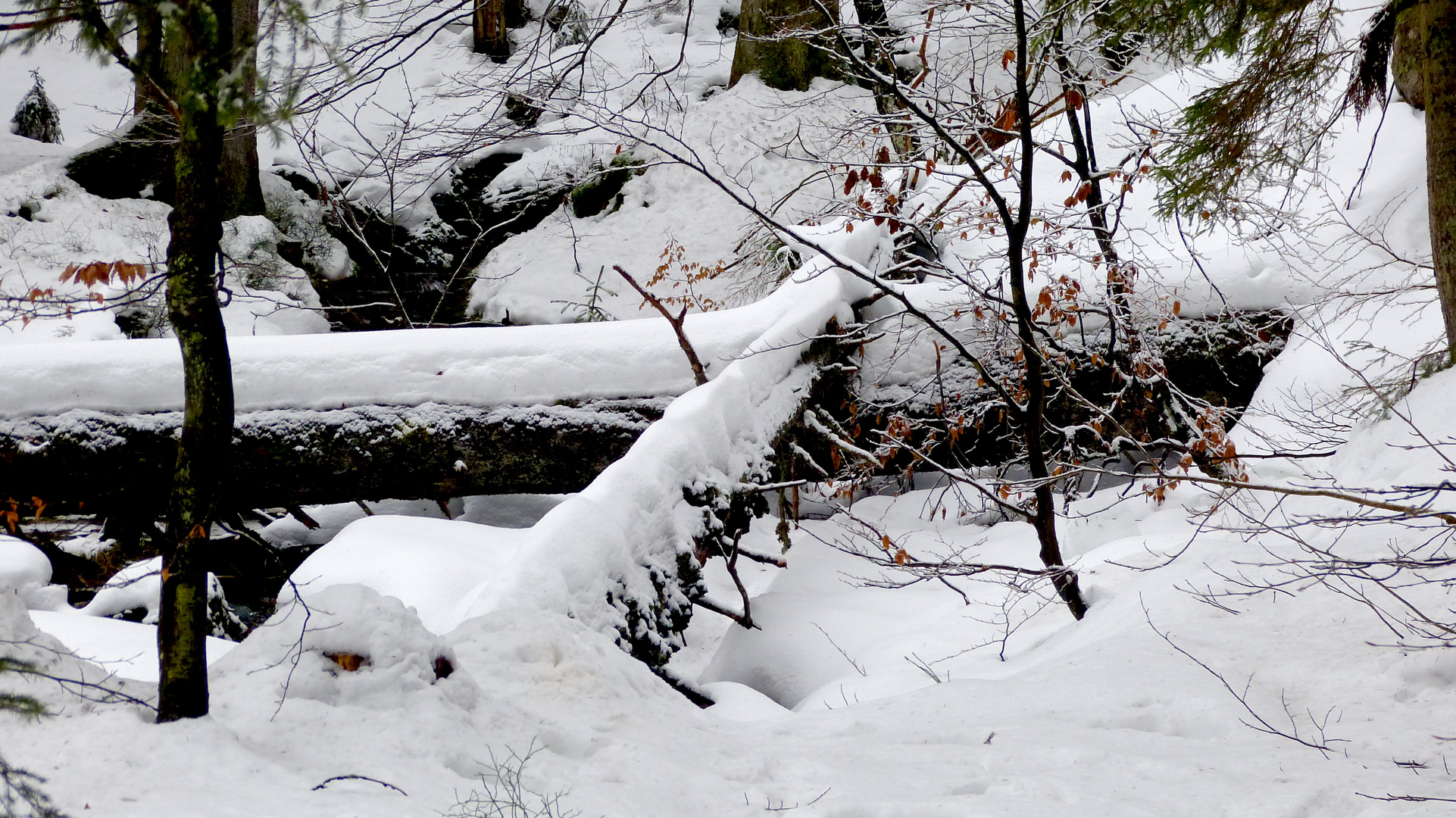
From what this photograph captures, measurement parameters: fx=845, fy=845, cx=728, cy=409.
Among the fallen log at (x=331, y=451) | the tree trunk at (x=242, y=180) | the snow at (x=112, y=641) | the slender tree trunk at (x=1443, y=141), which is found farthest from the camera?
the tree trunk at (x=242, y=180)

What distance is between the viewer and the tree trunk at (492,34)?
14141mm

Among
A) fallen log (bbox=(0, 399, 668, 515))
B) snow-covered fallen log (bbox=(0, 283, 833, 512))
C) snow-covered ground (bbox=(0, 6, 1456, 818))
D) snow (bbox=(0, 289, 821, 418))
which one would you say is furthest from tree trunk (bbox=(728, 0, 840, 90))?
fallen log (bbox=(0, 399, 668, 515))

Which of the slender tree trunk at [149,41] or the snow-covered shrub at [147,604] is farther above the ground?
the slender tree trunk at [149,41]

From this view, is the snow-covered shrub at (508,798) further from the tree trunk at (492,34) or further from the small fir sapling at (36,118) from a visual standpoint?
the small fir sapling at (36,118)

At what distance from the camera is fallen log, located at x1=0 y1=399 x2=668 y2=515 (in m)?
4.86

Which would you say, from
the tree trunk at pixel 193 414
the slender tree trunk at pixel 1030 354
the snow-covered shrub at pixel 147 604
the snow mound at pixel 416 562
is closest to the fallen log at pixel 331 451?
the snow-covered shrub at pixel 147 604

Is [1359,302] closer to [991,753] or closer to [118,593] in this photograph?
[991,753]

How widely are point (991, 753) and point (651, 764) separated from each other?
945 millimetres

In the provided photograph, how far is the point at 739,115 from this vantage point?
12.0m

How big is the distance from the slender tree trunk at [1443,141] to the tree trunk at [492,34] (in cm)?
1312

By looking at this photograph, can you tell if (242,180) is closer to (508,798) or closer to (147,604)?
(147,604)

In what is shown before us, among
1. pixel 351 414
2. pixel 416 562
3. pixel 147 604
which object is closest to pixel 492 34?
pixel 351 414

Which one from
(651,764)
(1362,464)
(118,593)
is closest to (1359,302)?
(1362,464)

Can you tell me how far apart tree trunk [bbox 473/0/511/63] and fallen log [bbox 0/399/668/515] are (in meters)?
10.8
